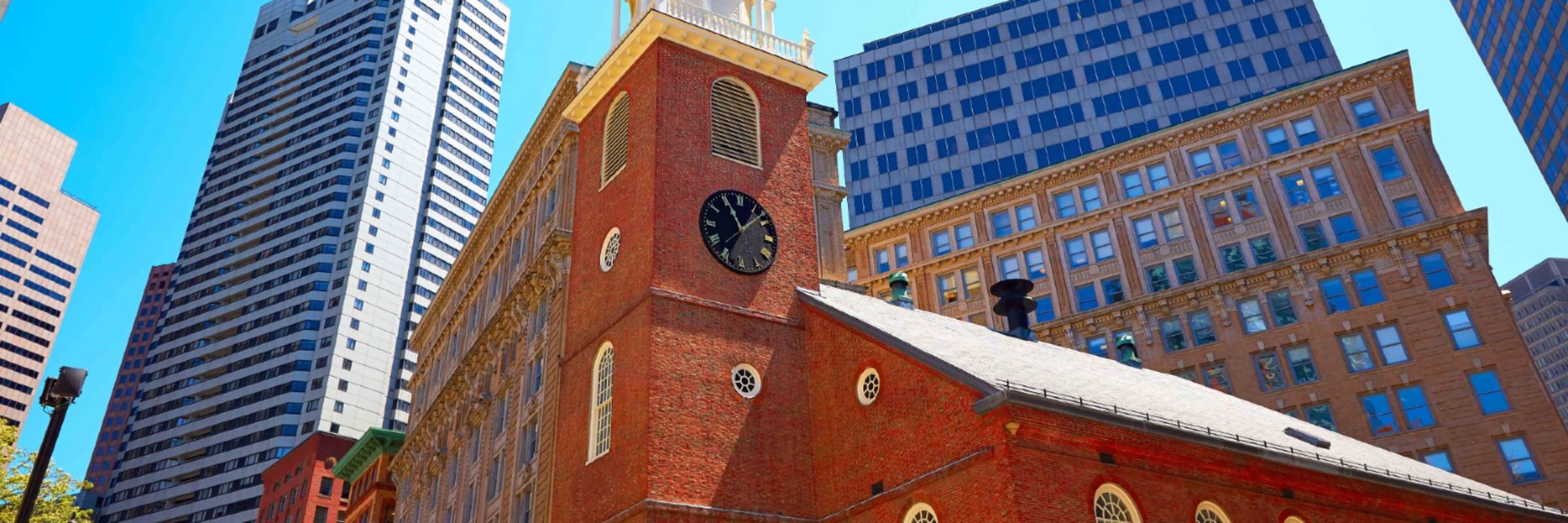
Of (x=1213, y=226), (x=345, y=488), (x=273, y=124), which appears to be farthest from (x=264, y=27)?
(x=1213, y=226)

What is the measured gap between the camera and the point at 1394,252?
55094 mm

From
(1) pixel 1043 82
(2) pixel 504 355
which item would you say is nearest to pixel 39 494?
(2) pixel 504 355

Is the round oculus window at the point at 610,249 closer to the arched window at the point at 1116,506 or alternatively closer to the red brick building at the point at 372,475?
the arched window at the point at 1116,506

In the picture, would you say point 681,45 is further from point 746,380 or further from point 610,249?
point 746,380

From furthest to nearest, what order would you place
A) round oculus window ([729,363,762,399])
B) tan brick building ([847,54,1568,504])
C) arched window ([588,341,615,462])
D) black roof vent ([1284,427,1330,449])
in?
tan brick building ([847,54,1568,504]) → black roof vent ([1284,427,1330,449]) → arched window ([588,341,615,462]) → round oculus window ([729,363,762,399])

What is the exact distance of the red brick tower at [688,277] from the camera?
26656mm

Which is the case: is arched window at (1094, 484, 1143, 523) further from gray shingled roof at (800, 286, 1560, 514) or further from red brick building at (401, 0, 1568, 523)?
gray shingled roof at (800, 286, 1560, 514)

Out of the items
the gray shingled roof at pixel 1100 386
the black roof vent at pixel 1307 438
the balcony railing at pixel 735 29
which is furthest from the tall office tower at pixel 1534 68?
the balcony railing at pixel 735 29

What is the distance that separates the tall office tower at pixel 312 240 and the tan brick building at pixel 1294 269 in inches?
3439

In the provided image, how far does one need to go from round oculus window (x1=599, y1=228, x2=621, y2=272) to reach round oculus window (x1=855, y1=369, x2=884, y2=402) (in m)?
8.24

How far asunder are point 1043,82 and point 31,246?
171159 mm

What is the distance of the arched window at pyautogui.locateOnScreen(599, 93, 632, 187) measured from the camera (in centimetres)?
3316

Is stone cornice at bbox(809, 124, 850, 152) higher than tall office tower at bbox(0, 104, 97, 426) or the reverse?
the reverse

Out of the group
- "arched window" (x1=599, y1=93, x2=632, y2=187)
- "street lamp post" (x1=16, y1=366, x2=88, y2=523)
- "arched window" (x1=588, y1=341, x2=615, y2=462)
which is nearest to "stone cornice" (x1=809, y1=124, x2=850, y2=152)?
"arched window" (x1=599, y1=93, x2=632, y2=187)
